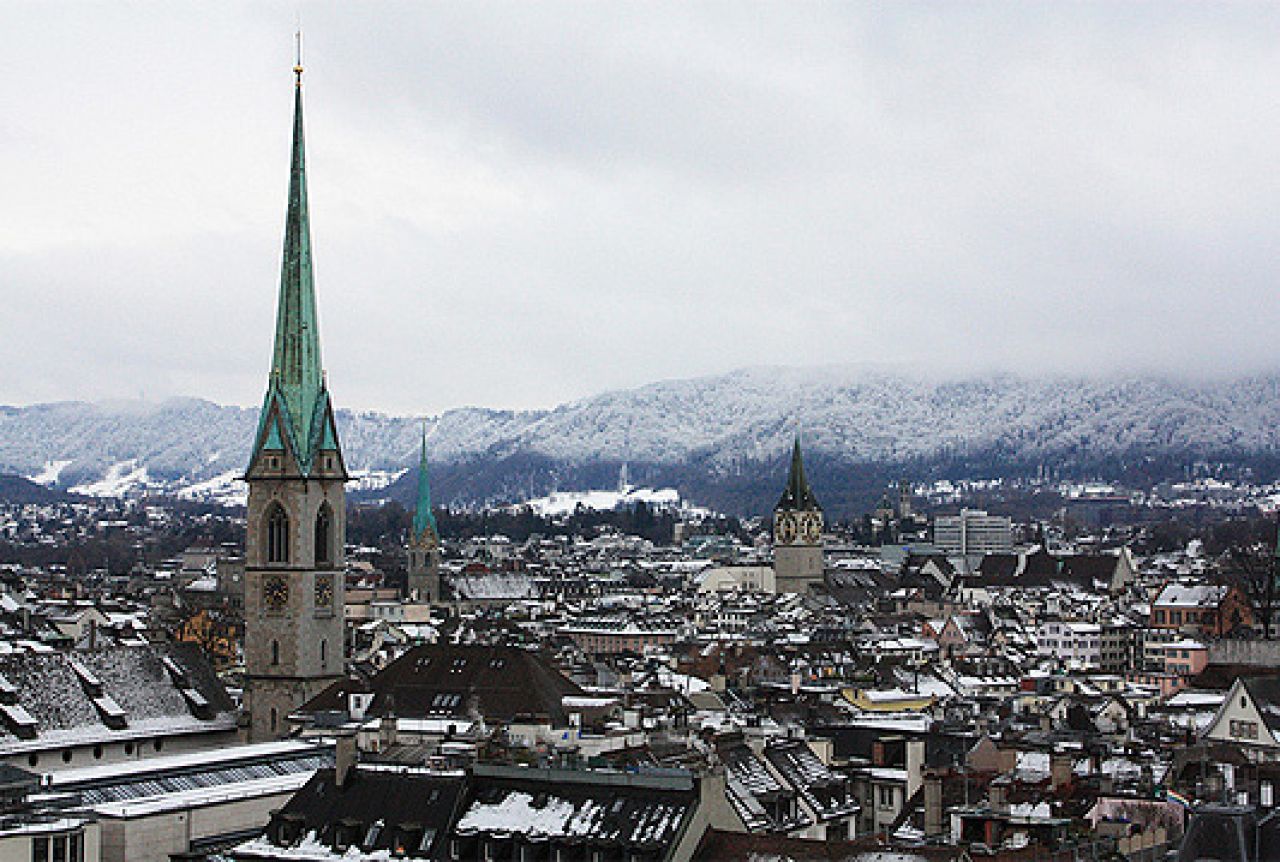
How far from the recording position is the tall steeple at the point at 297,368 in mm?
86188

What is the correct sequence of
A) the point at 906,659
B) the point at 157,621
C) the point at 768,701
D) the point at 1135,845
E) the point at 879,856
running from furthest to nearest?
the point at 157,621 < the point at 906,659 < the point at 768,701 < the point at 1135,845 < the point at 879,856

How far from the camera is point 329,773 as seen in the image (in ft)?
168

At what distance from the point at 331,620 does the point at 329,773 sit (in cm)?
3653

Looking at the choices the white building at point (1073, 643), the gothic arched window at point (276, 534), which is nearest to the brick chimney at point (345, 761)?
the gothic arched window at point (276, 534)

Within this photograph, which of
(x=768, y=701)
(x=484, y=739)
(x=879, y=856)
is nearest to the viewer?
Result: (x=879, y=856)

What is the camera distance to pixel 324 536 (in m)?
87.1

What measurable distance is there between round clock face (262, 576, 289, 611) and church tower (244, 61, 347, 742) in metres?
0.04

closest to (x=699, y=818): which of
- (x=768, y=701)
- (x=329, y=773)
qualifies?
(x=329, y=773)

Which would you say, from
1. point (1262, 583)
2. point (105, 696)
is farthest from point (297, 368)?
point (1262, 583)

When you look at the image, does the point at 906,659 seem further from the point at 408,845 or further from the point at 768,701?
the point at 408,845

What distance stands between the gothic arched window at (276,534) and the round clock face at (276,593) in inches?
41.9

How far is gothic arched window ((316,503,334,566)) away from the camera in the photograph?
8694 cm

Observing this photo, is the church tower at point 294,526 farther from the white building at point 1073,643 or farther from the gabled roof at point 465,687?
the white building at point 1073,643

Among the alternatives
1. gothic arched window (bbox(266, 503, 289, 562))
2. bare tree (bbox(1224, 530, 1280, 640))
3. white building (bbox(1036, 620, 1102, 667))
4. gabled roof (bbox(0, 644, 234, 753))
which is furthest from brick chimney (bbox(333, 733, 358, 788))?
white building (bbox(1036, 620, 1102, 667))
